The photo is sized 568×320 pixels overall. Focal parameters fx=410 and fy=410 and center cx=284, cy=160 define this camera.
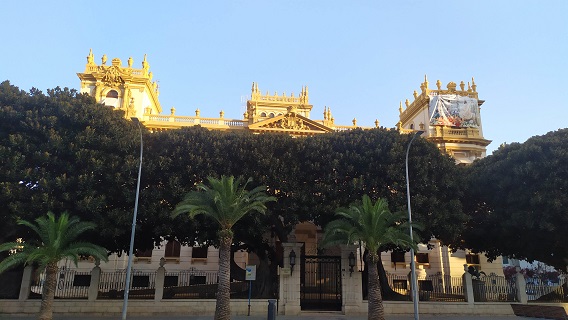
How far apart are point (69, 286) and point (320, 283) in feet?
47.6

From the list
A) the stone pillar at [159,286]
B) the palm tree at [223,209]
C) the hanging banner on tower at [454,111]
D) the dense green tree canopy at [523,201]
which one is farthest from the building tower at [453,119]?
the stone pillar at [159,286]

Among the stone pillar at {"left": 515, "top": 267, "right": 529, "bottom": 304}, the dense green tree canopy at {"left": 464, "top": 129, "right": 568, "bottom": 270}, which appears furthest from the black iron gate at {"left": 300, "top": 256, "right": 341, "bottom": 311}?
the stone pillar at {"left": 515, "top": 267, "right": 529, "bottom": 304}

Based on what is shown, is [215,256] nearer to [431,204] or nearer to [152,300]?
[152,300]

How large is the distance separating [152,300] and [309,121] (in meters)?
24.7

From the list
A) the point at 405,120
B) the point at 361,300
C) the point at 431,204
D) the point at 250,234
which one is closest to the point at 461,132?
the point at 405,120

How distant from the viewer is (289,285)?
23.5 metres

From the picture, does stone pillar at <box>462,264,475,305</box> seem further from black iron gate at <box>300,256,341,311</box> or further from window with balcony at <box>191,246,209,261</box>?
window with balcony at <box>191,246,209,261</box>

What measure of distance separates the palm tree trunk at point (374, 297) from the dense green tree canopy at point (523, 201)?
32.9 ft

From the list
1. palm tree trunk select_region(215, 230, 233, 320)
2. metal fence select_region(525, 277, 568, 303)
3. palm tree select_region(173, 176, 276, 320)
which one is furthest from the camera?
metal fence select_region(525, 277, 568, 303)

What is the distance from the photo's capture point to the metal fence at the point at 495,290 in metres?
24.8

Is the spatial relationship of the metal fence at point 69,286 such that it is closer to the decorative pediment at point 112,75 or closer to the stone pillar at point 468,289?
the stone pillar at point 468,289

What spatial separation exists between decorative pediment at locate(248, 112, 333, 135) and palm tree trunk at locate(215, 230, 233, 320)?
22.8 metres

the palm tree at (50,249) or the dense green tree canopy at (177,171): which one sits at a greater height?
the dense green tree canopy at (177,171)

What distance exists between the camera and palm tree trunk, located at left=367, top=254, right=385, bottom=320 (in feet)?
→ 64.5
